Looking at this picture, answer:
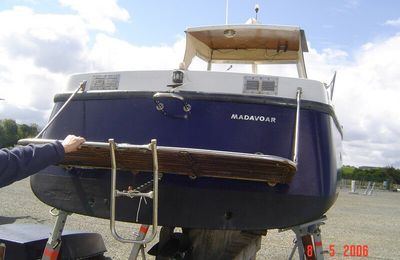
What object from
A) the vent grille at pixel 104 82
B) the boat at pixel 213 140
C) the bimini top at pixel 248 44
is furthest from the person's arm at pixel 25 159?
the bimini top at pixel 248 44

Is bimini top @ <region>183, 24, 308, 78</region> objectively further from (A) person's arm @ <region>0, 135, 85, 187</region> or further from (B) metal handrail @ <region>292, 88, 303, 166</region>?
(A) person's arm @ <region>0, 135, 85, 187</region>

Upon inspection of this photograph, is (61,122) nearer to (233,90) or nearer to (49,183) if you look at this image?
(49,183)

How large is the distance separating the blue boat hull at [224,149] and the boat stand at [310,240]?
38 cm

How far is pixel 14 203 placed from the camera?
1241 centimetres

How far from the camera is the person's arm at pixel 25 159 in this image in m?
2.54

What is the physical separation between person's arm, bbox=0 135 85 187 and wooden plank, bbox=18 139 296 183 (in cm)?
26

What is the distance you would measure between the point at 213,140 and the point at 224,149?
0.34 ft

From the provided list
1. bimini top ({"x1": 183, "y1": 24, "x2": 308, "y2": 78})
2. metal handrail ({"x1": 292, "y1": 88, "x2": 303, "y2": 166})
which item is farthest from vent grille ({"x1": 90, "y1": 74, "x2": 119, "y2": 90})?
metal handrail ({"x1": 292, "y1": 88, "x2": 303, "y2": 166})

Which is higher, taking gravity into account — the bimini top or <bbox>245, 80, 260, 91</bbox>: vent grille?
the bimini top

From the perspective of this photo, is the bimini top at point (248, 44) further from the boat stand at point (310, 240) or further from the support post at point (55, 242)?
the support post at point (55, 242)

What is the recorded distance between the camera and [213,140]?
11.3 feet

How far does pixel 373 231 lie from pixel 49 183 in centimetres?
1030

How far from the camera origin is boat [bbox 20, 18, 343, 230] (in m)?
3.40

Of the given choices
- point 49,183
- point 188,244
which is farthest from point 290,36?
point 49,183
